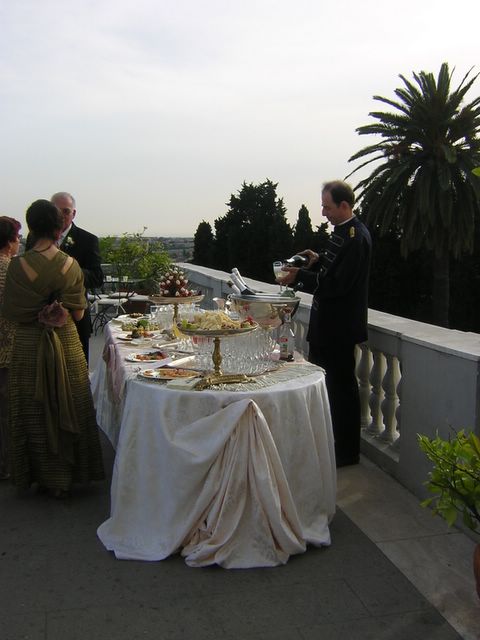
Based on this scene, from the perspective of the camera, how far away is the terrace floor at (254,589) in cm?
282

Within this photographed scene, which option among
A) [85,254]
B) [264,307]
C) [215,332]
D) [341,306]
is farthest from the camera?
[85,254]

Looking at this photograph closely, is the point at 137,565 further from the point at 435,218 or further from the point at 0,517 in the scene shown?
the point at 435,218

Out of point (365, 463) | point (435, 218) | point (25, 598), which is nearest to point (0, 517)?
point (25, 598)

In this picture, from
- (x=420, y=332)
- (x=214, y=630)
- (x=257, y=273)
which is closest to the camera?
(x=214, y=630)

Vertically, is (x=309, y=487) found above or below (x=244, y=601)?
above

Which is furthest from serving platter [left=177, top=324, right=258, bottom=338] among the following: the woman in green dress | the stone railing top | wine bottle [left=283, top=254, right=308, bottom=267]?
wine bottle [left=283, top=254, right=308, bottom=267]

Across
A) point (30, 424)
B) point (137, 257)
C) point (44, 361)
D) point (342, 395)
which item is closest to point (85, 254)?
point (44, 361)

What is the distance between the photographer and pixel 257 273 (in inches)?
2101

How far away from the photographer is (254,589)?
3.12 meters

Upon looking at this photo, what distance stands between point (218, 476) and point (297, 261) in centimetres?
202

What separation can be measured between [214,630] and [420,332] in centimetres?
226

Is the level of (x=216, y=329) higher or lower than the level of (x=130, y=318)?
higher

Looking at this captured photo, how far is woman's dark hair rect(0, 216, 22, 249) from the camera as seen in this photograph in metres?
4.67

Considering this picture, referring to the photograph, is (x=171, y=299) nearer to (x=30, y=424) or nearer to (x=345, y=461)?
(x=30, y=424)
